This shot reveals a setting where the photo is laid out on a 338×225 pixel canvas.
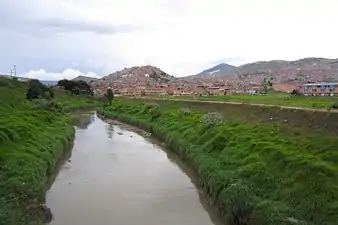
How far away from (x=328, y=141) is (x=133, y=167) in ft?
48.4

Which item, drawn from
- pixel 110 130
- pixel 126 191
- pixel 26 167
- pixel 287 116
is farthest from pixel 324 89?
pixel 26 167

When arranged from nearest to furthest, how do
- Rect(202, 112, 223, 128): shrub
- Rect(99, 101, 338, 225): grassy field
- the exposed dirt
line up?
Rect(99, 101, 338, 225): grassy field → the exposed dirt → Rect(202, 112, 223, 128): shrub

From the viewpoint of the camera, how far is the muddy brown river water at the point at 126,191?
21.1 metres

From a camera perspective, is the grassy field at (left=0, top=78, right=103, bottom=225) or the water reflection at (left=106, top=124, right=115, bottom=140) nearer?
the grassy field at (left=0, top=78, right=103, bottom=225)

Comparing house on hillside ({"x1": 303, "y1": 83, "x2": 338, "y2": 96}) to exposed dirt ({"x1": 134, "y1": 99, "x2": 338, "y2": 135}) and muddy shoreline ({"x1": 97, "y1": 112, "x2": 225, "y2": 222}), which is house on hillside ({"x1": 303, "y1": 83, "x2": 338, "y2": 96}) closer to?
exposed dirt ({"x1": 134, "y1": 99, "x2": 338, "y2": 135})

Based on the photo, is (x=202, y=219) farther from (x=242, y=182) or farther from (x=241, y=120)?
(x=241, y=120)

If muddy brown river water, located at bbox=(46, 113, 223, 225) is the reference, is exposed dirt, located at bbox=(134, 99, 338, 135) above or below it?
above

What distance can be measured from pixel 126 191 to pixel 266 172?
8553 mm

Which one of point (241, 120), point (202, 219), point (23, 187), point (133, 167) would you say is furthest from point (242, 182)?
point (241, 120)

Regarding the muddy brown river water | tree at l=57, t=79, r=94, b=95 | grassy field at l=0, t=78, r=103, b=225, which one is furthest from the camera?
tree at l=57, t=79, r=94, b=95

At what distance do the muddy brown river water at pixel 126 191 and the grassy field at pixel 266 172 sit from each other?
1.26m

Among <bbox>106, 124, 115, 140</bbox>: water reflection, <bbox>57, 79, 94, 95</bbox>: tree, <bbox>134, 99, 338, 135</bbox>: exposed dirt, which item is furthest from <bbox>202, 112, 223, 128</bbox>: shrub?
<bbox>57, 79, 94, 95</bbox>: tree

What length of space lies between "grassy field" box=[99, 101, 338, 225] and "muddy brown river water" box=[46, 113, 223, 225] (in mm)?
1257

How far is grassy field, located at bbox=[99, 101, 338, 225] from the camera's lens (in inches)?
658
